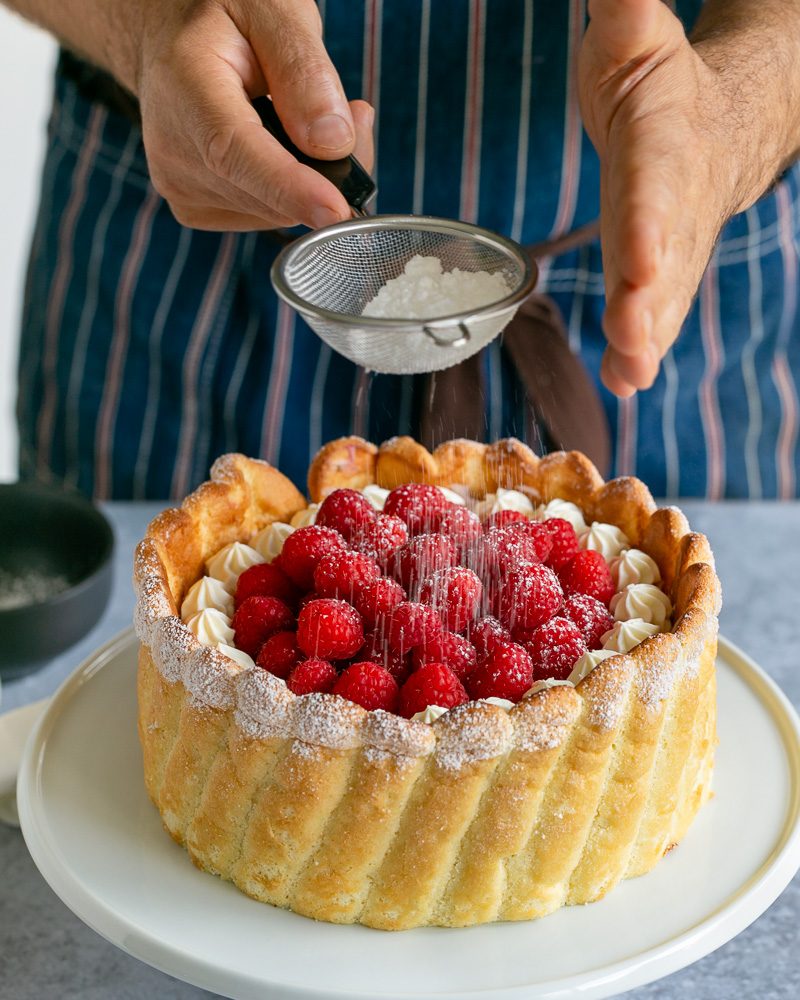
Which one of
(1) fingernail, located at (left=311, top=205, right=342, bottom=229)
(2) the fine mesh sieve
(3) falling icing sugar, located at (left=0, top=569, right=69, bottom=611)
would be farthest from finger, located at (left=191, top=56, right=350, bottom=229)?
(3) falling icing sugar, located at (left=0, top=569, right=69, bottom=611)

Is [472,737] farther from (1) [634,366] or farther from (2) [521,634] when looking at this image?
(1) [634,366]

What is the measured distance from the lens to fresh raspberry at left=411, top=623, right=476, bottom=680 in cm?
131

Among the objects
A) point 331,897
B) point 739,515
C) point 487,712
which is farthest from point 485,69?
point 331,897

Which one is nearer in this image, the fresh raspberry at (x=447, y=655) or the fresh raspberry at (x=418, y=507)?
the fresh raspberry at (x=447, y=655)

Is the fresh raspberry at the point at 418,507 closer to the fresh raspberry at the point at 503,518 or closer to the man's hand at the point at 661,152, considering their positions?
the fresh raspberry at the point at 503,518

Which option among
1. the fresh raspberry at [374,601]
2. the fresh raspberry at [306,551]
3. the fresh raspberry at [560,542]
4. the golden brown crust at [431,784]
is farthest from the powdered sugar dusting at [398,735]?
the fresh raspberry at [560,542]

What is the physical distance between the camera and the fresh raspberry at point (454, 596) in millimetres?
1387

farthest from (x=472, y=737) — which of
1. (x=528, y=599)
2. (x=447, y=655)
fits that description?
(x=528, y=599)

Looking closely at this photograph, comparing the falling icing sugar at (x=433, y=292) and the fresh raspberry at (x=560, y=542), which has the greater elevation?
the falling icing sugar at (x=433, y=292)

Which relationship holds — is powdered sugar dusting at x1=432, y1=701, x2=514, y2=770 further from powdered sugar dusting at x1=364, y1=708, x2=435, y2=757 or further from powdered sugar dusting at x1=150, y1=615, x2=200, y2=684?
powdered sugar dusting at x1=150, y1=615, x2=200, y2=684

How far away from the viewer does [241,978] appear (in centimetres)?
111

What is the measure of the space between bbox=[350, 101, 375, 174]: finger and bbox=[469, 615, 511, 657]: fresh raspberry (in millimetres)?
660

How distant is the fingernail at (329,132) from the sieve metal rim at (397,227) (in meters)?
0.10

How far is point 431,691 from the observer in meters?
1.24
